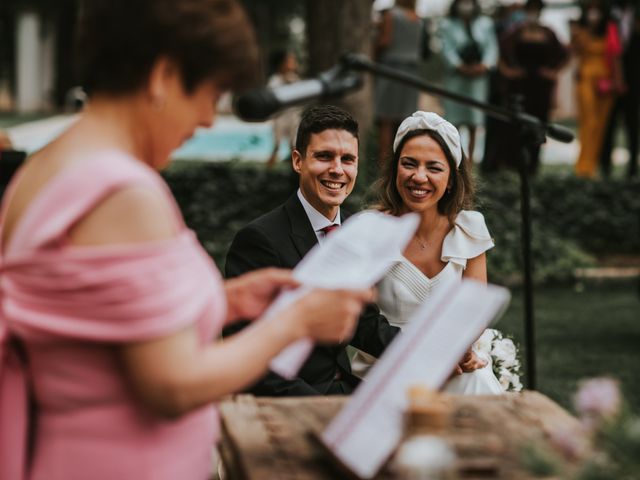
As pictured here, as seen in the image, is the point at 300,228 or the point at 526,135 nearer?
the point at 526,135

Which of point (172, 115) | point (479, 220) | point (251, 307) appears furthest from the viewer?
point (479, 220)

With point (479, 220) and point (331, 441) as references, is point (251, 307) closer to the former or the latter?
point (331, 441)

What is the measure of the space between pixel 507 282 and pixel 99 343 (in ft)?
26.6

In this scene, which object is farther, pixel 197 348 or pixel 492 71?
pixel 492 71

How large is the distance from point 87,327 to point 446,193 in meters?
2.75

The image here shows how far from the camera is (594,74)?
14070 mm

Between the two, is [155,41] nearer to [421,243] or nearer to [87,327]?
[87,327]

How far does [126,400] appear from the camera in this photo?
1.85 m

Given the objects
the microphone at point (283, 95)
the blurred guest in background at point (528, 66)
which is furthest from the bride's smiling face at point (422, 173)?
the blurred guest in background at point (528, 66)

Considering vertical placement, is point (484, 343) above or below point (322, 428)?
below

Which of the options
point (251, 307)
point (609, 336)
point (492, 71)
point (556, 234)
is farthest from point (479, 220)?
point (492, 71)

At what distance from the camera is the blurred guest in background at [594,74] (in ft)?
45.1

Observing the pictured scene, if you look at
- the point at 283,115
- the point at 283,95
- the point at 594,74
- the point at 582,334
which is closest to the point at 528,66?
the point at 594,74

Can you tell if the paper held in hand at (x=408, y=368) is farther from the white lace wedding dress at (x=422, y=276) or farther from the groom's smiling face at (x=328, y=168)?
the white lace wedding dress at (x=422, y=276)
